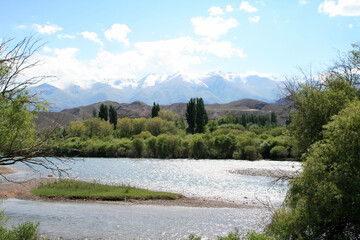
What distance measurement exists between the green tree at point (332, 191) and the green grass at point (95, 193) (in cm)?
2188

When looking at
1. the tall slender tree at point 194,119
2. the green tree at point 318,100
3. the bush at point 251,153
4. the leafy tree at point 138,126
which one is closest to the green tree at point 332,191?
the green tree at point 318,100

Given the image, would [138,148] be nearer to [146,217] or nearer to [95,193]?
[95,193]

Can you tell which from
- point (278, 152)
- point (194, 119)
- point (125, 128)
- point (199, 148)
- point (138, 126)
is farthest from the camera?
point (125, 128)

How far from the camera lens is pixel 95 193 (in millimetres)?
34312

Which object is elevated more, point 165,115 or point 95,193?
point 165,115

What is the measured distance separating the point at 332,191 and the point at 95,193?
1124 inches

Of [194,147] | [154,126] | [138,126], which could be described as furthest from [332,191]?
[138,126]

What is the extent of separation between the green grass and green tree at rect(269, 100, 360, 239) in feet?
71.8

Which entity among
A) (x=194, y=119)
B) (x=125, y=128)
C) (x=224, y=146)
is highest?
(x=194, y=119)

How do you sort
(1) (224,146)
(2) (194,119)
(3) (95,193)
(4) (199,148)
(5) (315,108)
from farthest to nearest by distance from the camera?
(2) (194,119), (4) (199,148), (1) (224,146), (3) (95,193), (5) (315,108)

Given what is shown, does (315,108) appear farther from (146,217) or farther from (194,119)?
(194,119)

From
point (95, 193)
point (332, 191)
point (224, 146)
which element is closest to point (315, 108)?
point (332, 191)

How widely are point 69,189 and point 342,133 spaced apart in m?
32.9

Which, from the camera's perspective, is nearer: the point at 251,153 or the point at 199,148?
the point at 251,153
